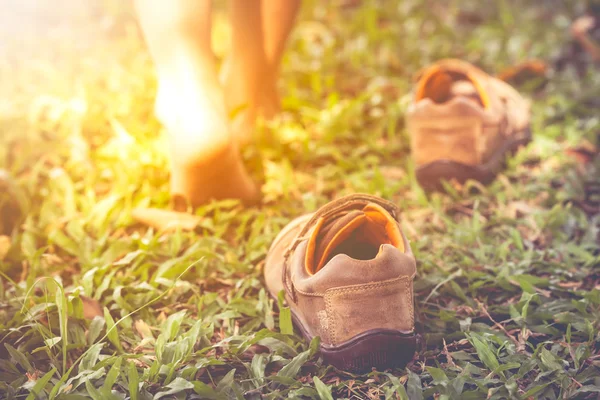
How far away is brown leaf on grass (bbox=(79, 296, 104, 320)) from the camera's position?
1.92 metres

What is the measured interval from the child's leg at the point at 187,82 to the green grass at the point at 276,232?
32 centimetres

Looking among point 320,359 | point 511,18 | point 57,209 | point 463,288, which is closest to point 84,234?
point 57,209

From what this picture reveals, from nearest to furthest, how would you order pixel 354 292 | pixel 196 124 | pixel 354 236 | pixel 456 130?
1. pixel 354 292
2. pixel 354 236
3. pixel 196 124
4. pixel 456 130

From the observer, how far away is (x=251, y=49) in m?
2.84

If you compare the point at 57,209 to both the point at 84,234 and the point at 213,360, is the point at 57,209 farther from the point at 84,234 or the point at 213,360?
the point at 213,360

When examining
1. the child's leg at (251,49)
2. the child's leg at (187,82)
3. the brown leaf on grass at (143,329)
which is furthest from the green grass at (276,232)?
the child's leg at (187,82)

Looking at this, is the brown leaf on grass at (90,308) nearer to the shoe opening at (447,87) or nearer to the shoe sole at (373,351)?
the shoe sole at (373,351)

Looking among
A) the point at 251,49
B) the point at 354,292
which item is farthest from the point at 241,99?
the point at 354,292

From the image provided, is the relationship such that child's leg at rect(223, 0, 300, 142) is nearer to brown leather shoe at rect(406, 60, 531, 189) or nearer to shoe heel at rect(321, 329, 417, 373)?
brown leather shoe at rect(406, 60, 531, 189)

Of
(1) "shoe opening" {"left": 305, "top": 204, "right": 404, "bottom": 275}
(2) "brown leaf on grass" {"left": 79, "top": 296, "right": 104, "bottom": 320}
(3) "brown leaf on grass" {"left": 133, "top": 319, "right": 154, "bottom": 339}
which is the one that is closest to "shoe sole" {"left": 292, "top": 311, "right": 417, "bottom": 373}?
(1) "shoe opening" {"left": 305, "top": 204, "right": 404, "bottom": 275}

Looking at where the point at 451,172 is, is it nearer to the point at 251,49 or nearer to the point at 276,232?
the point at 276,232

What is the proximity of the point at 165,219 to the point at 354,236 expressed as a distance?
0.85 metres

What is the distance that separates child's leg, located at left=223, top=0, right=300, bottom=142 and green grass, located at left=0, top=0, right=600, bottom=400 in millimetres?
176

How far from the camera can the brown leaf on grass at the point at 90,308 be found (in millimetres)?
1915
